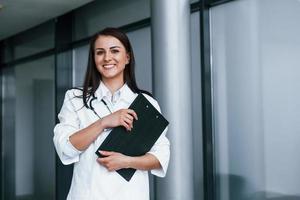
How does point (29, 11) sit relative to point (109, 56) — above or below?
above

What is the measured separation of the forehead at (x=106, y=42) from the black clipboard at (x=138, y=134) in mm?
202

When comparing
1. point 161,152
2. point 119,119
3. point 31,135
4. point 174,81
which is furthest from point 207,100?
point 31,135

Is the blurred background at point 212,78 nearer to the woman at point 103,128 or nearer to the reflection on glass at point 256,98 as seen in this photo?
the reflection on glass at point 256,98

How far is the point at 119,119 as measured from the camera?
58.6 inches

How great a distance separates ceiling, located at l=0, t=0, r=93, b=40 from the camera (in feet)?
16.2

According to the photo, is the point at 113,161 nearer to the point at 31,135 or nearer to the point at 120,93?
the point at 120,93

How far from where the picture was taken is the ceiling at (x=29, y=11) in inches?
194

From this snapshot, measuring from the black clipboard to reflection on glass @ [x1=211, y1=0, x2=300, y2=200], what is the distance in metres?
1.74

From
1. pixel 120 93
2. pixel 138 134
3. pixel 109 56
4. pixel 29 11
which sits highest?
pixel 29 11

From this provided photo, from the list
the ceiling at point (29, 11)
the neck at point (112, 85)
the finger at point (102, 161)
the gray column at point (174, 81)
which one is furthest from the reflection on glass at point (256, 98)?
the ceiling at point (29, 11)

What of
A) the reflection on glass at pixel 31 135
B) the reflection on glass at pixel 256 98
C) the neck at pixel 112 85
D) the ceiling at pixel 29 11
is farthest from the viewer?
the reflection on glass at pixel 31 135

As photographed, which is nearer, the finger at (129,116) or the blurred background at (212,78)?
the finger at (129,116)

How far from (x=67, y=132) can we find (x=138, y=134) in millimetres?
248

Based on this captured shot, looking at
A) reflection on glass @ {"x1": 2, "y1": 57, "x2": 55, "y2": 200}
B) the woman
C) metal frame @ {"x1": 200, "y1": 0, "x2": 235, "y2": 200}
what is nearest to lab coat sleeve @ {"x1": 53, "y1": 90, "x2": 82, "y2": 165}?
the woman
